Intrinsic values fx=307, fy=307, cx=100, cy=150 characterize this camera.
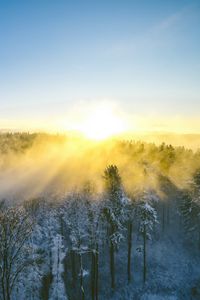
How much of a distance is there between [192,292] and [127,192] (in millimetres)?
16914

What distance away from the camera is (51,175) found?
89.1 meters

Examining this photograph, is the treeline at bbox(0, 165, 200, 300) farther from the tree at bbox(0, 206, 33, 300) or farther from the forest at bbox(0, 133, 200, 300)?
the tree at bbox(0, 206, 33, 300)

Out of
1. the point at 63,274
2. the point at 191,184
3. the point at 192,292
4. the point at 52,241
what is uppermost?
the point at 191,184

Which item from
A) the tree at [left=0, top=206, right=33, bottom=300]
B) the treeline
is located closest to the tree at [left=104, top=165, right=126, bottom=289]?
the treeline

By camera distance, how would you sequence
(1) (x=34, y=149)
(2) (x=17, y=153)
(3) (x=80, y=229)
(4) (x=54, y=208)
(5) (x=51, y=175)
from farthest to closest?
(1) (x=34, y=149)
(2) (x=17, y=153)
(5) (x=51, y=175)
(4) (x=54, y=208)
(3) (x=80, y=229)

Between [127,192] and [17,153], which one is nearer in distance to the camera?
[127,192]

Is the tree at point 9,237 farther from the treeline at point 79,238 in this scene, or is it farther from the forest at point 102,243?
the treeline at point 79,238

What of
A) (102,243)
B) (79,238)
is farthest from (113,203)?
(102,243)

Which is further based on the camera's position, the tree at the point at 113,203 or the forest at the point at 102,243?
the tree at the point at 113,203

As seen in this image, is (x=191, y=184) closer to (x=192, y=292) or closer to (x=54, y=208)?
(x=192, y=292)

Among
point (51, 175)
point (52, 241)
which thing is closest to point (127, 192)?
point (52, 241)

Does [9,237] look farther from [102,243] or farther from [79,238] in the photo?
[102,243]

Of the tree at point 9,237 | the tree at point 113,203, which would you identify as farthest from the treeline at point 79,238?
the tree at point 9,237

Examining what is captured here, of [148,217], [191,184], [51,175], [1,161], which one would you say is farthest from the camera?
[1,161]
